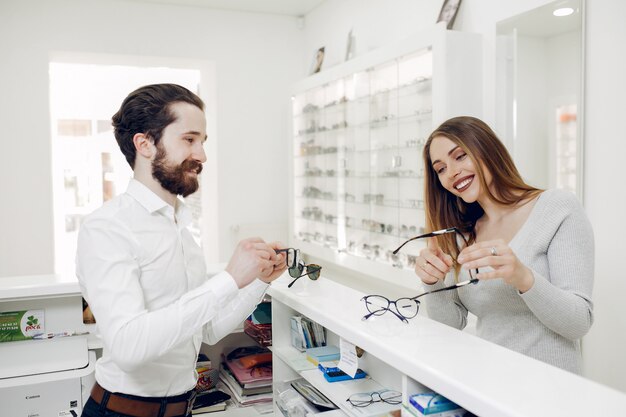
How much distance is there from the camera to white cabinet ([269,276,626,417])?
1.02 meters

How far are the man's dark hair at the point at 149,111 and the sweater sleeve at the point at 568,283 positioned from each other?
3.63 ft

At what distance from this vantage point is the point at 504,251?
1378 mm

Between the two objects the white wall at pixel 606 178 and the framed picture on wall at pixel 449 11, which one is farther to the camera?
the framed picture on wall at pixel 449 11

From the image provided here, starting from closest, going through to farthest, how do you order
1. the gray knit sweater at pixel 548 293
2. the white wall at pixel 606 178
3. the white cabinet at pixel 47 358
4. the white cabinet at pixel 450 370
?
1. the white cabinet at pixel 450 370
2. the gray knit sweater at pixel 548 293
3. the white cabinet at pixel 47 358
4. the white wall at pixel 606 178

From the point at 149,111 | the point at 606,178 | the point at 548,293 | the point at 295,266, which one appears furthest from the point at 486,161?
the point at 606,178

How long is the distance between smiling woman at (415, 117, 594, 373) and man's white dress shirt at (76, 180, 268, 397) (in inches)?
24.6

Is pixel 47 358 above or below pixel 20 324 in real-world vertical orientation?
below

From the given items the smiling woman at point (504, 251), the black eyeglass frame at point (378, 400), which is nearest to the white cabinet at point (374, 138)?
the smiling woman at point (504, 251)

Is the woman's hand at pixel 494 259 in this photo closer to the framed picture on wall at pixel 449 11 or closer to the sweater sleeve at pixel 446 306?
the sweater sleeve at pixel 446 306

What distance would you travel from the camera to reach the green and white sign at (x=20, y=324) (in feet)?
8.10

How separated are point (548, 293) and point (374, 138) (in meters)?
3.12

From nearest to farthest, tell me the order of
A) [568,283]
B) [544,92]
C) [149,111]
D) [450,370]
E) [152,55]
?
1. [450,370]
2. [568,283]
3. [149,111]
4. [544,92]
5. [152,55]

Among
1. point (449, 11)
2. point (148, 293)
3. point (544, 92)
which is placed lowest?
point (148, 293)

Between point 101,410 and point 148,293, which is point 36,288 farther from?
point 148,293
